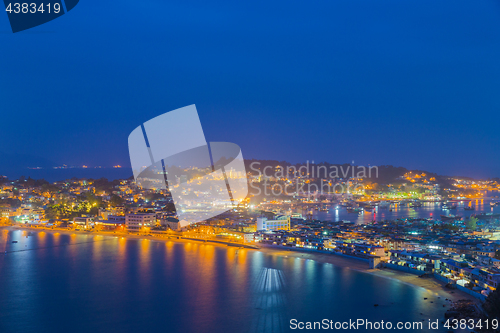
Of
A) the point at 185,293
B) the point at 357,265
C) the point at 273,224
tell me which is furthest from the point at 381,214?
the point at 185,293

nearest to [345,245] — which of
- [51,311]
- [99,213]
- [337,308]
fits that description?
[337,308]

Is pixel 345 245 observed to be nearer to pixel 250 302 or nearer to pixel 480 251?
pixel 480 251

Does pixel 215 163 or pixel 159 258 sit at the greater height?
pixel 215 163

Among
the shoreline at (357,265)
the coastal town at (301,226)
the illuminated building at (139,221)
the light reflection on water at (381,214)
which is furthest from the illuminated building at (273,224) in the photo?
the light reflection on water at (381,214)

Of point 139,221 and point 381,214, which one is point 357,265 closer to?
point 139,221

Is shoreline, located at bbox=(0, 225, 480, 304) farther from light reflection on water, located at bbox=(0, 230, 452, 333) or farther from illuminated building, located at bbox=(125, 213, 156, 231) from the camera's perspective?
illuminated building, located at bbox=(125, 213, 156, 231)

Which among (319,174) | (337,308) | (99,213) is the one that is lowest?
(337,308)

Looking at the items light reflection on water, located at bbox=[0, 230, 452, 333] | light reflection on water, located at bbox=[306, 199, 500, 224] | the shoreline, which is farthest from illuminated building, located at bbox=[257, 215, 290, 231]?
light reflection on water, located at bbox=[306, 199, 500, 224]
